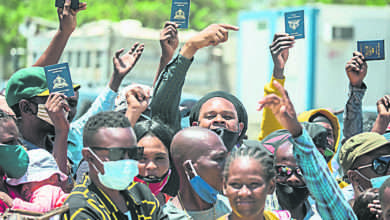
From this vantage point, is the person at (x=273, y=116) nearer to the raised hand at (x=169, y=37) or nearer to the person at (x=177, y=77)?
the person at (x=177, y=77)

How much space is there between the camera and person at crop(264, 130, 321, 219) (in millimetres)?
4277

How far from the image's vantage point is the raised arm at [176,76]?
14.9 feet

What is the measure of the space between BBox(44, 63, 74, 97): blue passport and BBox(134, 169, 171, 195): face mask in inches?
31.7

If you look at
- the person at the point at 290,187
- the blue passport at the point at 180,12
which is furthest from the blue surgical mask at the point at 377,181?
the blue passport at the point at 180,12

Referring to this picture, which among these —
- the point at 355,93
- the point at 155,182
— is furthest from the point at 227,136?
the point at 355,93

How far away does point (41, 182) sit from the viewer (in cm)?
412

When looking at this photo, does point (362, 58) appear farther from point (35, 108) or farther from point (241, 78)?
point (241, 78)

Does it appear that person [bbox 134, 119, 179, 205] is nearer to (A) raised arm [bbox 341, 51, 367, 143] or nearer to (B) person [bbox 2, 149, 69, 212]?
(B) person [bbox 2, 149, 69, 212]

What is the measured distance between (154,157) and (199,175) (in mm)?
655

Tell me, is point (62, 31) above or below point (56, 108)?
above

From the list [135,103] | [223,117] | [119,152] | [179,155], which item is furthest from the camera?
[223,117]

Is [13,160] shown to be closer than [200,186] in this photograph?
No

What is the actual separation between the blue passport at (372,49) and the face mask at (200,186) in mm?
1947

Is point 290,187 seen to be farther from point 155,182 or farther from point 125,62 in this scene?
point 125,62
